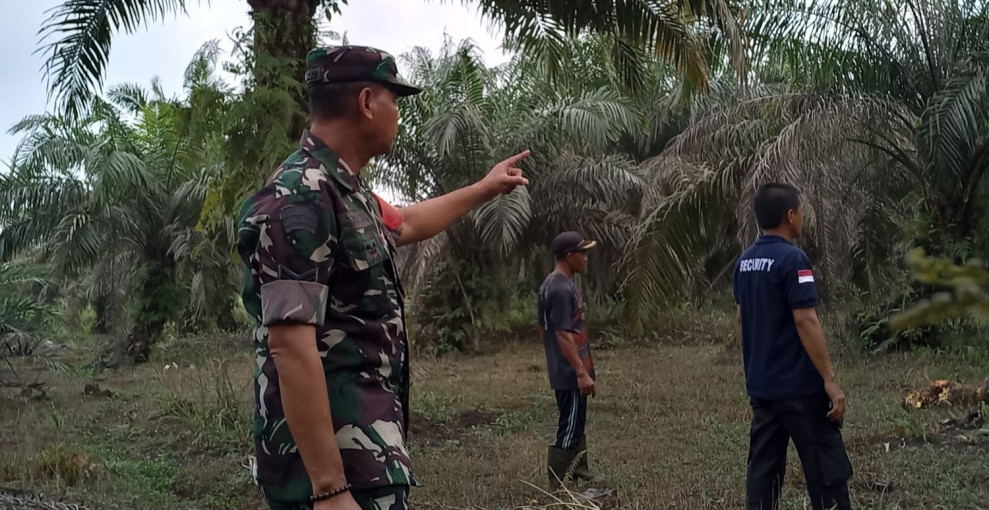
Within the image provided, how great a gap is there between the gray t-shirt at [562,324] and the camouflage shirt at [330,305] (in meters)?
3.43

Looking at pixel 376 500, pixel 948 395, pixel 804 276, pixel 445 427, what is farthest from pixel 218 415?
pixel 376 500

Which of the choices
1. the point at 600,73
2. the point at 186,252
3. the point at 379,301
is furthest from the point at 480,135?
the point at 379,301

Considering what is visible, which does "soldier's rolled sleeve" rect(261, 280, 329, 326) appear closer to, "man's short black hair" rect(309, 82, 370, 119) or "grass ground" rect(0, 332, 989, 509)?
"man's short black hair" rect(309, 82, 370, 119)

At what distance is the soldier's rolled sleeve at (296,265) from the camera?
204 cm

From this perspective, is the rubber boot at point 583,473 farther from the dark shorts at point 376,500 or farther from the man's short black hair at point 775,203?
the dark shorts at point 376,500

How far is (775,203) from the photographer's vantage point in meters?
4.27

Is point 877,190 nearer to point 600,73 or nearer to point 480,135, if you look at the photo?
point 600,73

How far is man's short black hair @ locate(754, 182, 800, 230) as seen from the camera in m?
4.26

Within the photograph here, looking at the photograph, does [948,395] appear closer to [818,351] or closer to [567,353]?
[567,353]

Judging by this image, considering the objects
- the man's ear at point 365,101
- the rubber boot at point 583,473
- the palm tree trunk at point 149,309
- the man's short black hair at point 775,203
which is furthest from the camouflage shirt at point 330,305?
the palm tree trunk at point 149,309

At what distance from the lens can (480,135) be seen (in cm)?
1530

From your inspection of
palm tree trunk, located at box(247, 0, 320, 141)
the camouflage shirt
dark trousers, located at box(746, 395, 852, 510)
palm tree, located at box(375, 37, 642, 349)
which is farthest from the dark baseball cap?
palm tree, located at box(375, 37, 642, 349)

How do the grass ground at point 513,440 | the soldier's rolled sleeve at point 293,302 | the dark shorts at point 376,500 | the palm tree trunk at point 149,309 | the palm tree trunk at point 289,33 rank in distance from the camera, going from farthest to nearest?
the palm tree trunk at point 149,309 < the palm tree trunk at point 289,33 < the grass ground at point 513,440 < the dark shorts at point 376,500 < the soldier's rolled sleeve at point 293,302

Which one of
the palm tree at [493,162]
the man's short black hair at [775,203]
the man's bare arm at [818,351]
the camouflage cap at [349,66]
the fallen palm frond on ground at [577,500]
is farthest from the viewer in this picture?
the palm tree at [493,162]
